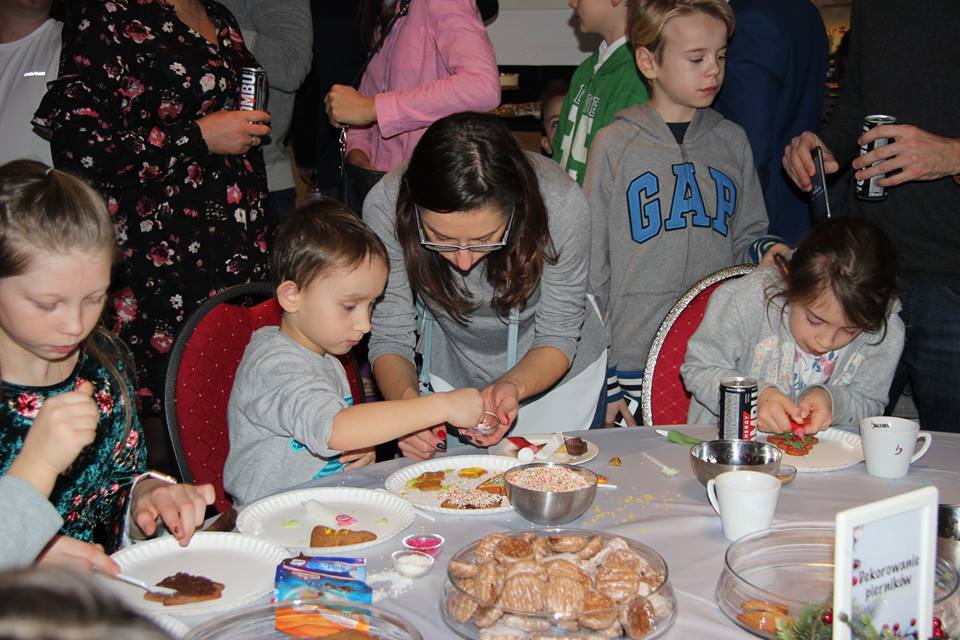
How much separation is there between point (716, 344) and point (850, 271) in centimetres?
37

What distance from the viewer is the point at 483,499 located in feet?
5.59

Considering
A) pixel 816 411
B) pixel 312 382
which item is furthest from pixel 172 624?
pixel 816 411

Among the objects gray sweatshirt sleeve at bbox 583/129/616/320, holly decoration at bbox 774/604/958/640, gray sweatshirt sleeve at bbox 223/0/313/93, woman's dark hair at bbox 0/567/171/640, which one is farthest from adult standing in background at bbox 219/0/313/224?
woman's dark hair at bbox 0/567/171/640

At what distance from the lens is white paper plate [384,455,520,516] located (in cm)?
167

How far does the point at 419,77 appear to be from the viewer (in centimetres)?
308

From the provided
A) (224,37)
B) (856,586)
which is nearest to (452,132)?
(224,37)

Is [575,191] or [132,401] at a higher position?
[575,191]

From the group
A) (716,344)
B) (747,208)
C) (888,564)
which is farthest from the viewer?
(747,208)

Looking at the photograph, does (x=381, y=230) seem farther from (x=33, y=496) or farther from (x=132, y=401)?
(x=33, y=496)

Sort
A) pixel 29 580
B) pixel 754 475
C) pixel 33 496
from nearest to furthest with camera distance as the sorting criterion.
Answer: pixel 29 580
pixel 33 496
pixel 754 475

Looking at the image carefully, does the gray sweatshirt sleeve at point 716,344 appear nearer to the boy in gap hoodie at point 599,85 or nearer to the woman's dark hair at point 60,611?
the boy in gap hoodie at point 599,85

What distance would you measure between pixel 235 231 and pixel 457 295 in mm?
796

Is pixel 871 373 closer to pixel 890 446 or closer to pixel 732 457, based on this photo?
pixel 890 446

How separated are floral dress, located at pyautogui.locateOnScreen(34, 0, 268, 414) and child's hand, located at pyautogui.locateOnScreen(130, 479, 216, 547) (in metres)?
1.02
